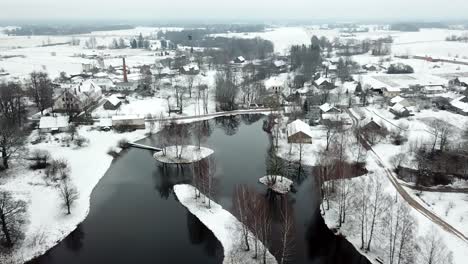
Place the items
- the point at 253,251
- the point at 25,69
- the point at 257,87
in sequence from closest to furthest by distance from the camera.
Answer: the point at 253,251
the point at 257,87
the point at 25,69

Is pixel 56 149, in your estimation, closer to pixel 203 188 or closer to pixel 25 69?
pixel 203 188

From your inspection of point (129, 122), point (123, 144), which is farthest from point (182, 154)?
point (129, 122)

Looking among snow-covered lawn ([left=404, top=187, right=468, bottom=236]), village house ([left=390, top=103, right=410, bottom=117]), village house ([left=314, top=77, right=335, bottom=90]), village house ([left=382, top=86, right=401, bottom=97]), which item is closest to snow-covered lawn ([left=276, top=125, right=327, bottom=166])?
snow-covered lawn ([left=404, top=187, right=468, bottom=236])

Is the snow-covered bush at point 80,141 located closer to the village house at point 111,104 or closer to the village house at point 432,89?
the village house at point 111,104

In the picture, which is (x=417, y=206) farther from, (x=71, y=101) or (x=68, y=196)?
(x=71, y=101)

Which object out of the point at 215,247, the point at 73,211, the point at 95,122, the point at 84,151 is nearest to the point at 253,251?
the point at 215,247

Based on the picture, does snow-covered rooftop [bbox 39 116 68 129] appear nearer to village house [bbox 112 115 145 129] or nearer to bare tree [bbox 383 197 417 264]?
village house [bbox 112 115 145 129]
